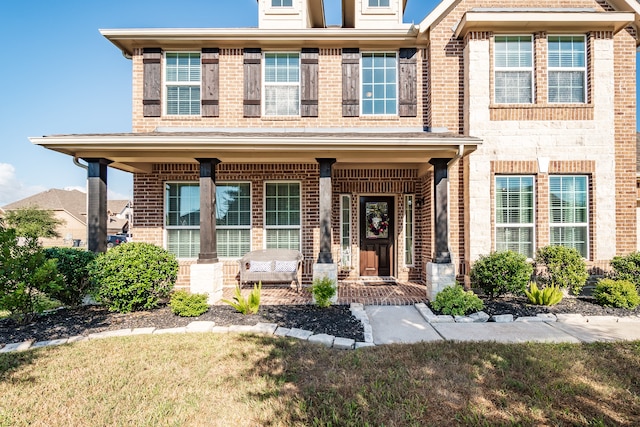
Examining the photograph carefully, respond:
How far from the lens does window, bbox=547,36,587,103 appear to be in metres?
7.27

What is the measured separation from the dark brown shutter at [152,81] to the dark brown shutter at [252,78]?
7.23 ft

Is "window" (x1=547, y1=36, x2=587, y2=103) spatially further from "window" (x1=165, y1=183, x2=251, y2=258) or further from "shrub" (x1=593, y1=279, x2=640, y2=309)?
"window" (x1=165, y1=183, x2=251, y2=258)

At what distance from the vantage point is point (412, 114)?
811 cm

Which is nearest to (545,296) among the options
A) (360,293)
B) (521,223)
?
(521,223)

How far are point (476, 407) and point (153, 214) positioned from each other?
7.93 metres

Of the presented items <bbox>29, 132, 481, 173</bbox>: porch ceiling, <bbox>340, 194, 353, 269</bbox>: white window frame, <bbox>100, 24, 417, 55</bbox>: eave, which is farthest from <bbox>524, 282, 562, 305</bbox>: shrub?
<bbox>100, 24, 417, 55</bbox>: eave

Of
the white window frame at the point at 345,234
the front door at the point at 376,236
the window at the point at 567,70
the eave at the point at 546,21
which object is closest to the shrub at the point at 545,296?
the front door at the point at 376,236

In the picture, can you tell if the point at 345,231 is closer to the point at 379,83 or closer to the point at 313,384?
the point at 379,83

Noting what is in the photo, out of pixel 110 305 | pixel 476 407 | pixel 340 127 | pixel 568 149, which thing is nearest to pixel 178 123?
pixel 340 127

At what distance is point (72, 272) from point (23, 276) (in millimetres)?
765

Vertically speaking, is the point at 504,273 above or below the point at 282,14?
below

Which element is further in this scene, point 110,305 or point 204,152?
point 204,152

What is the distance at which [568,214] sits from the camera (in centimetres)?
716

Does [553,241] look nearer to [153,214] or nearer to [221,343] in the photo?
[221,343]
